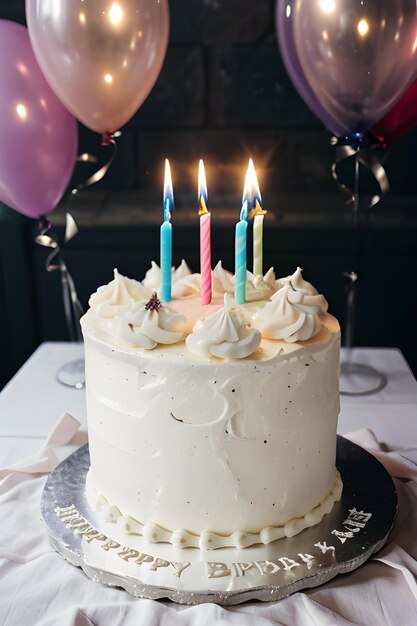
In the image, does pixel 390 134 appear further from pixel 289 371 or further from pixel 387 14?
pixel 289 371

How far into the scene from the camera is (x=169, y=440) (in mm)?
1255

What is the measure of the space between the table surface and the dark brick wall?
4.33 feet

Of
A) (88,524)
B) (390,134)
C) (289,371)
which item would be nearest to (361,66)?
(390,134)

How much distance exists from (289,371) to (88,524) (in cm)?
44

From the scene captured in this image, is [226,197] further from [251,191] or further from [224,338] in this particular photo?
[224,338]

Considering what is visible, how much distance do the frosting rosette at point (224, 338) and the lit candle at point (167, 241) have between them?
0.62 feet

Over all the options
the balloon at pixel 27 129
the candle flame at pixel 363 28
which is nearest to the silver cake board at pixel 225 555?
the balloon at pixel 27 129

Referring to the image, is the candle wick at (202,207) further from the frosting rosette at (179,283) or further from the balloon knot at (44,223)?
the balloon knot at (44,223)

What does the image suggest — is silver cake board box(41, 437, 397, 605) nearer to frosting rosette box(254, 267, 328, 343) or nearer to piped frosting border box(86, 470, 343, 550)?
piped frosting border box(86, 470, 343, 550)

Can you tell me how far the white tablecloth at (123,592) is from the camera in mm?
1157

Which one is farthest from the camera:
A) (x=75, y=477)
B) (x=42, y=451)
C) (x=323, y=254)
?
(x=323, y=254)

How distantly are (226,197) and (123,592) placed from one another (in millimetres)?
2362

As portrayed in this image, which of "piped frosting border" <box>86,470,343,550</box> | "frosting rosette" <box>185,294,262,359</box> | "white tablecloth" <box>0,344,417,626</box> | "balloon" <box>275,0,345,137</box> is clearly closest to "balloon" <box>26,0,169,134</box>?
"balloon" <box>275,0,345,137</box>

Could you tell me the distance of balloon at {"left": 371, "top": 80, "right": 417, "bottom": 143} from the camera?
214cm
